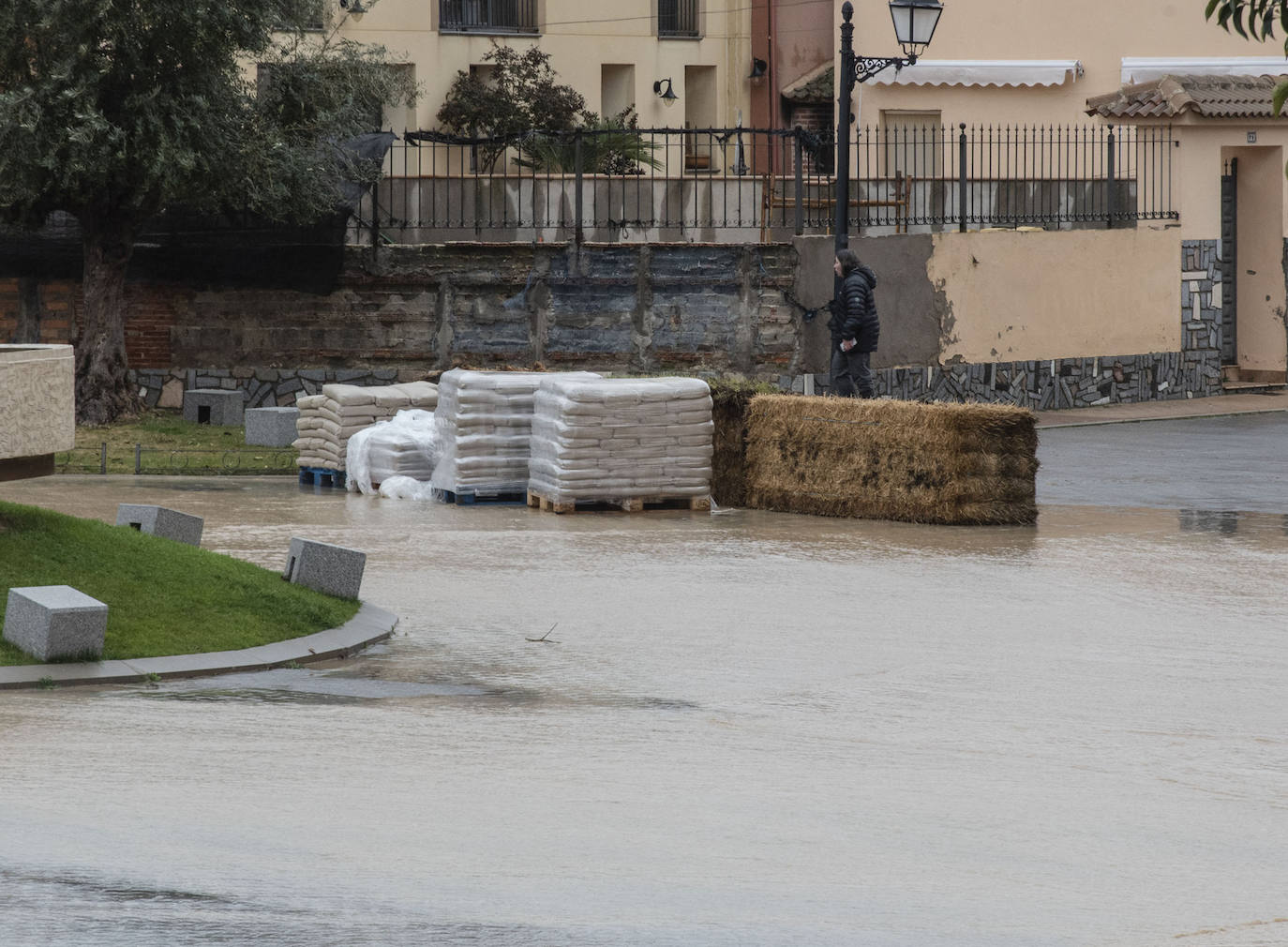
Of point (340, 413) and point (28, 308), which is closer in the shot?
point (340, 413)

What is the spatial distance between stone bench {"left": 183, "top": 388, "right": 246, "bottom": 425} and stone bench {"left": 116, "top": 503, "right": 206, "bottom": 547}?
12.4m

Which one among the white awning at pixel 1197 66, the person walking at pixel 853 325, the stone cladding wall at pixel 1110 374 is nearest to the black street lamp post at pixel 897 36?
the person walking at pixel 853 325

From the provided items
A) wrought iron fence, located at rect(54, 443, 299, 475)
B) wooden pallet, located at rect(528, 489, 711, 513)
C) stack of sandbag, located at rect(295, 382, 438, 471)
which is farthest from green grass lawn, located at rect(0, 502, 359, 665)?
wrought iron fence, located at rect(54, 443, 299, 475)

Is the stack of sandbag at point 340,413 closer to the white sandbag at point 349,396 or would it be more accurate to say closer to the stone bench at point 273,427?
the white sandbag at point 349,396

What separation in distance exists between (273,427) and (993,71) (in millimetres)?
18098

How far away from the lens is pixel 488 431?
18.8 m

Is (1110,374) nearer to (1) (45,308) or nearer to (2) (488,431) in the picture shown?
(2) (488,431)

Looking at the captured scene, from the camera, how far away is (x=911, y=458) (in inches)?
691

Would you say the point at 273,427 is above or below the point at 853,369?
below

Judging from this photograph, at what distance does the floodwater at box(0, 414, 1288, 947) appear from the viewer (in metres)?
6.22

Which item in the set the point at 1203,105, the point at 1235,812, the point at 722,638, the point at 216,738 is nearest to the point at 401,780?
the point at 216,738

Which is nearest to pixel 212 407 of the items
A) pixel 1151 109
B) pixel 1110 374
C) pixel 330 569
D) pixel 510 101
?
pixel 1110 374

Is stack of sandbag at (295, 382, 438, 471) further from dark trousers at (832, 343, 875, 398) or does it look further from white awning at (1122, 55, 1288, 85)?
white awning at (1122, 55, 1288, 85)

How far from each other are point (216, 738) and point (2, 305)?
61.6 ft
